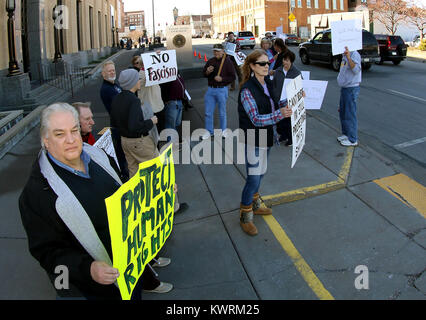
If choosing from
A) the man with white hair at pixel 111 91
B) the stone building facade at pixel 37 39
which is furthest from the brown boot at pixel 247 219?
the stone building facade at pixel 37 39

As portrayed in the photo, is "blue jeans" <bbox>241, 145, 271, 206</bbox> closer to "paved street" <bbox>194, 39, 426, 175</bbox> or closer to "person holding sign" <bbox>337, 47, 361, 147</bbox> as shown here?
"person holding sign" <bbox>337, 47, 361, 147</bbox>

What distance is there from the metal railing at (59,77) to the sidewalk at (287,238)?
342 inches

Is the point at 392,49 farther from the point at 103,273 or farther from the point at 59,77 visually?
the point at 103,273

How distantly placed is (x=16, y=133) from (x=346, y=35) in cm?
661

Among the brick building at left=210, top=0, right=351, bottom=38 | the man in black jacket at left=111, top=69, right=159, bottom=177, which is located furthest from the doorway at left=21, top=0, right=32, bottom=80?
the brick building at left=210, top=0, right=351, bottom=38

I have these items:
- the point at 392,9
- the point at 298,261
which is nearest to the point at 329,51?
the point at 298,261

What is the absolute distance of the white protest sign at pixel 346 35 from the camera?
232 inches

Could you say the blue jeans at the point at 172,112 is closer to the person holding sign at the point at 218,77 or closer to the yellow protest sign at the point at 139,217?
the person holding sign at the point at 218,77

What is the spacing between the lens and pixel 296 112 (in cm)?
377

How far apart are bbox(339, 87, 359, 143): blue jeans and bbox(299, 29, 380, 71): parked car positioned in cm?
1053

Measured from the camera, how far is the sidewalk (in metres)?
3.32

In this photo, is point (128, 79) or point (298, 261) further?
point (128, 79)

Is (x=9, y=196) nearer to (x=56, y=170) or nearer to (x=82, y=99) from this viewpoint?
(x=56, y=170)
